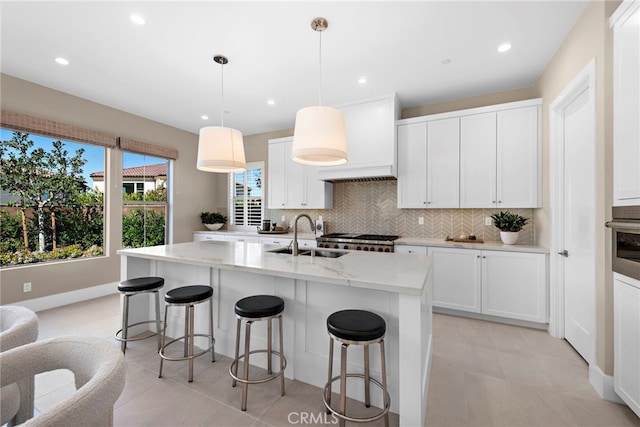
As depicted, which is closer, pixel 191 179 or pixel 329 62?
pixel 329 62

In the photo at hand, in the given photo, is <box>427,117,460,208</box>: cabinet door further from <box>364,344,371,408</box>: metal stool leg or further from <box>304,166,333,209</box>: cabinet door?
<box>364,344,371,408</box>: metal stool leg

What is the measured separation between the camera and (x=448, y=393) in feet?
6.39

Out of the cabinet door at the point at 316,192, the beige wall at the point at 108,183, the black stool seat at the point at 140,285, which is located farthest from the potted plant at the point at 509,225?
the beige wall at the point at 108,183

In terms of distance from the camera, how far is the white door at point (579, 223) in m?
2.19

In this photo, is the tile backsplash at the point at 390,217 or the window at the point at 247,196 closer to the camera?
the tile backsplash at the point at 390,217

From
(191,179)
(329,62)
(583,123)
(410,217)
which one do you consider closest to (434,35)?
(329,62)

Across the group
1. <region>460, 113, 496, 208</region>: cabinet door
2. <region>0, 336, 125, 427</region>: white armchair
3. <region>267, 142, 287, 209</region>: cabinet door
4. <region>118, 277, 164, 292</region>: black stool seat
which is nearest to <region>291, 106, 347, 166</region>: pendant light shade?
<region>0, 336, 125, 427</region>: white armchair

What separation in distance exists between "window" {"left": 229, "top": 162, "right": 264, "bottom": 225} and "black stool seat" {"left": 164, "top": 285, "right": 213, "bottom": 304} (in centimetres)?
339

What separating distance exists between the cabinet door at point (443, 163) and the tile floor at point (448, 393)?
5.66ft

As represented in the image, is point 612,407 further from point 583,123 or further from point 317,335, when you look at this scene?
point 583,123

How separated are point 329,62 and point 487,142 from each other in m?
2.13

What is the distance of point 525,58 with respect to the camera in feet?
9.37

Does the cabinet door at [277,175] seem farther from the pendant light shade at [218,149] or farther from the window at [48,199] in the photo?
the window at [48,199]

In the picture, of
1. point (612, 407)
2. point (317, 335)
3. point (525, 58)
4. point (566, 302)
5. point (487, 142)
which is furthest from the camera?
point (487, 142)
